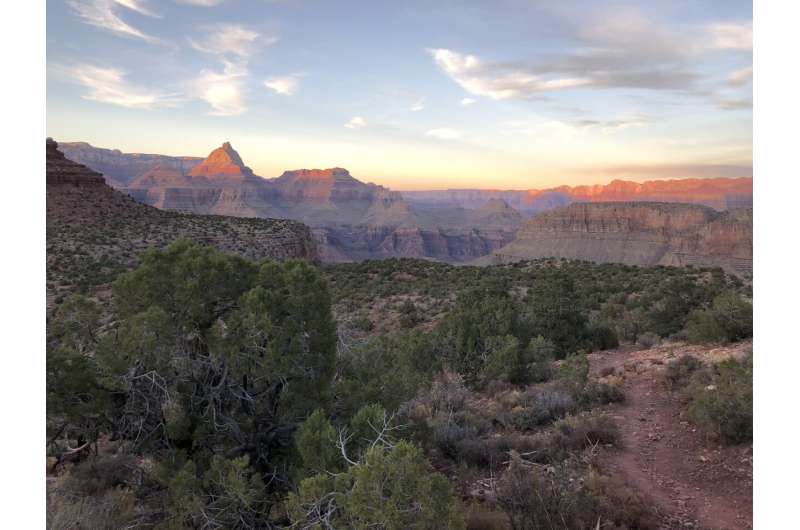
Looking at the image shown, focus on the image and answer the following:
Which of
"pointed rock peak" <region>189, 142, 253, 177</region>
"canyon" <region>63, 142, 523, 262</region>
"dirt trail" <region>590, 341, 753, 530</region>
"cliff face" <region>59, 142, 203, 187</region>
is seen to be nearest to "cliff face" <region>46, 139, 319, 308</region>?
"dirt trail" <region>590, 341, 753, 530</region>

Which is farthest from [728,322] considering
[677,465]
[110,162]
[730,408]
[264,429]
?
[110,162]

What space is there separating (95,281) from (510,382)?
22.8 meters

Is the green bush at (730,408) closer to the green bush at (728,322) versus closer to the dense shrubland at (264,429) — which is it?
the dense shrubland at (264,429)

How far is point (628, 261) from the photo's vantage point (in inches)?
3612

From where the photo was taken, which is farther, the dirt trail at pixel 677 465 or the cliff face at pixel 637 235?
the cliff face at pixel 637 235

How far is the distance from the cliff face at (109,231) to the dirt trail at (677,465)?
816 inches

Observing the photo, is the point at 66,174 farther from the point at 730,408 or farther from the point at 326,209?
the point at 326,209

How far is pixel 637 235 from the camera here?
97.5 metres

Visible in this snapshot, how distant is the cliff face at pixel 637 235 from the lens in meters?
80.3

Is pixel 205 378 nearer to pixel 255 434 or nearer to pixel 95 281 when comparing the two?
pixel 255 434

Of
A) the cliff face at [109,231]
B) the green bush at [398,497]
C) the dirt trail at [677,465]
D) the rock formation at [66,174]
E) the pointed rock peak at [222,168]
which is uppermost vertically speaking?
the pointed rock peak at [222,168]

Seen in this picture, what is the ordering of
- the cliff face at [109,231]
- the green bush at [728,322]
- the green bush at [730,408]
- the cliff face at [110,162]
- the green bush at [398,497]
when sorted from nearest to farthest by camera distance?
the green bush at [398,497] < the green bush at [730,408] < the green bush at [728,322] < the cliff face at [109,231] < the cliff face at [110,162]

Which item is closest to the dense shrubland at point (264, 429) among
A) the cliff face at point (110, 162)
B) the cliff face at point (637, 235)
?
the cliff face at point (637, 235)

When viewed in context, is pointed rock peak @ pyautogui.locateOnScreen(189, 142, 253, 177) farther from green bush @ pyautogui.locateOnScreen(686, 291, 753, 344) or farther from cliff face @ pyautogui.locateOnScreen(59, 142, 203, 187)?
green bush @ pyautogui.locateOnScreen(686, 291, 753, 344)
